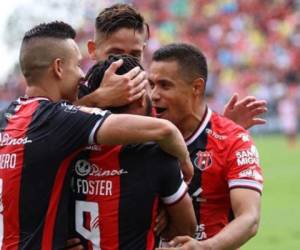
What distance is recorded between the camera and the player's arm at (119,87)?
3928 millimetres

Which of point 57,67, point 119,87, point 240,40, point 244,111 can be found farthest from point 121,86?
point 240,40

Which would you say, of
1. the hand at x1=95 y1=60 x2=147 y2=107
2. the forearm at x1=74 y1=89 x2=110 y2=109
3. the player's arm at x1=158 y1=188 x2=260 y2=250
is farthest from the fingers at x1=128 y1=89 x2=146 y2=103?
the player's arm at x1=158 y1=188 x2=260 y2=250

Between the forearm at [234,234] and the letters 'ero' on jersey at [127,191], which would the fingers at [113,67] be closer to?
the letters 'ero' on jersey at [127,191]

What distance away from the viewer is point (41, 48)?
4.18m

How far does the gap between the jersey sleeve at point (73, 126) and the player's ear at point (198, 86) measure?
94cm

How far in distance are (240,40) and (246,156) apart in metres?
27.3

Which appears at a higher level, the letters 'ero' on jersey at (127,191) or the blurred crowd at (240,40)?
the blurred crowd at (240,40)

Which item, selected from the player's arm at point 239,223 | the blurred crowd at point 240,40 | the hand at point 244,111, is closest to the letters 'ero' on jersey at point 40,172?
the player's arm at point 239,223

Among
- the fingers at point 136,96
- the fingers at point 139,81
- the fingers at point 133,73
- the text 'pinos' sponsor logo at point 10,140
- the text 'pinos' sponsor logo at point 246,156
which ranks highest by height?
the fingers at point 133,73

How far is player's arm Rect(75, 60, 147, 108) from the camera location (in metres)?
3.93

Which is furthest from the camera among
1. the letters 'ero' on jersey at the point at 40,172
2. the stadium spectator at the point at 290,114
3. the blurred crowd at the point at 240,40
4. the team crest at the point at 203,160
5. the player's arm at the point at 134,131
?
the blurred crowd at the point at 240,40

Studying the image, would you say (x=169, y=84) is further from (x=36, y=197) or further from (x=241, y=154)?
(x=36, y=197)

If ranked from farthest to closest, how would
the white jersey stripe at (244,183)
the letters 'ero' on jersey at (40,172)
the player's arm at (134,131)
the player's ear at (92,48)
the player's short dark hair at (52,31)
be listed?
1. the player's ear at (92,48)
2. the white jersey stripe at (244,183)
3. the player's short dark hair at (52,31)
4. the letters 'ero' on jersey at (40,172)
5. the player's arm at (134,131)

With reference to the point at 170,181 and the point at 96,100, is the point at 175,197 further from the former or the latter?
the point at 96,100
